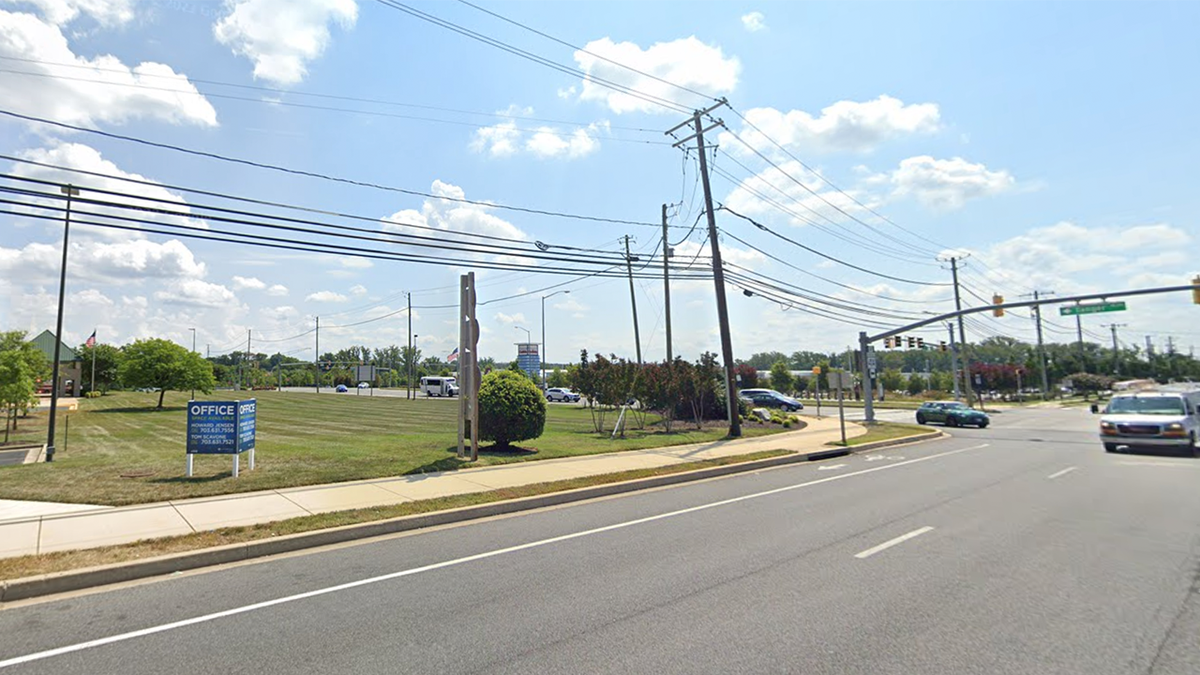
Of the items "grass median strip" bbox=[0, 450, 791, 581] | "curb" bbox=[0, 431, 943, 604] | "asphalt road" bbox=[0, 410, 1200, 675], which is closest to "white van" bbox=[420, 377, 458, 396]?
"curb" bbox=[0, 431, 943, 604]

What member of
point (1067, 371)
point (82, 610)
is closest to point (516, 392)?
point (82, 610)

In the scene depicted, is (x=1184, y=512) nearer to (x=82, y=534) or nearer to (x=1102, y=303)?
(x=82, y=534)

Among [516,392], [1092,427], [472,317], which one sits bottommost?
[1092,427]

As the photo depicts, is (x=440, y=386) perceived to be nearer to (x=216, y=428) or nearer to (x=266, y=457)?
(x=266, y=457)

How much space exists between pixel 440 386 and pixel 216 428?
6073cm

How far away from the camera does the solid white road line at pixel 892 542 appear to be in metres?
6.84

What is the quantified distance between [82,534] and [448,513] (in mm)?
4534

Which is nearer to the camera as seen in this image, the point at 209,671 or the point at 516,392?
the point at 209,671

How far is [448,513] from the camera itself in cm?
903

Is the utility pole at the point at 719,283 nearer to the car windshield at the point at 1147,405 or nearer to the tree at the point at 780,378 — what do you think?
the car windshield at the point at 1147,405

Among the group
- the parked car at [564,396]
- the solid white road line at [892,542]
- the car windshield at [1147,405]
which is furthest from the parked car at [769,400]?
the solid white road line at [892,542]

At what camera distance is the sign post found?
37.9 ft

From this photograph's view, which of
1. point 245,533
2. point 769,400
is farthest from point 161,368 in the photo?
point 769,400

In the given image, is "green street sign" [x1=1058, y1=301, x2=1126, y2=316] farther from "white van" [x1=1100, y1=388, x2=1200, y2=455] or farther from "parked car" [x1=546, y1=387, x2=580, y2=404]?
"parked car" [x1=546, y1=387, x2=580, y2=404]
